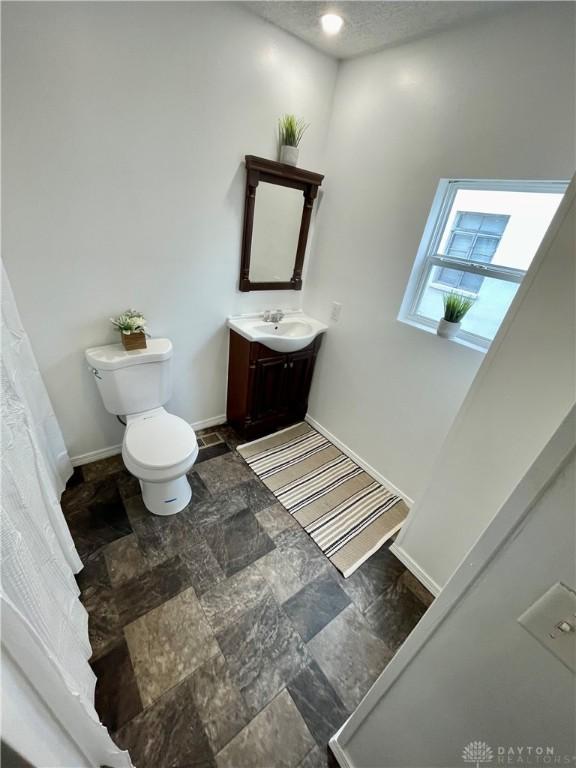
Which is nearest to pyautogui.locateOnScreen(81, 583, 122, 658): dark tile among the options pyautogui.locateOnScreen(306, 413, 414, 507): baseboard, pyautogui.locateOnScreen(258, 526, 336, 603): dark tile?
pyautogui.locateOnScreen(258, 526, 336, 603): dark tile

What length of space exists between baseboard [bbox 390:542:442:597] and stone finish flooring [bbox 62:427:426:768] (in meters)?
0.06

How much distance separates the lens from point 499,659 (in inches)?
22.3

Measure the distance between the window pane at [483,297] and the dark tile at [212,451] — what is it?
167 cm

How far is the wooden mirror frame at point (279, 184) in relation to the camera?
178 cm

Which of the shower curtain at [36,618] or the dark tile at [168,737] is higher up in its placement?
the shower curtain at [36,618]

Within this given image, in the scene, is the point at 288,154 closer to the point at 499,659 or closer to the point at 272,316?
the point at 272,316

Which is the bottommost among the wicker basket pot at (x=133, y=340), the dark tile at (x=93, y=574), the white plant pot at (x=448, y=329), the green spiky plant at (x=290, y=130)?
the dark tile at (x=93, y=574)

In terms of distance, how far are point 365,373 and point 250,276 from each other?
104 cm

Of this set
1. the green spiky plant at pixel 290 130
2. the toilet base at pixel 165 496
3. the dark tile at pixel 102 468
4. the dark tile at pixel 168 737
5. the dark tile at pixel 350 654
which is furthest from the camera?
the dark tile at pixel 102 468

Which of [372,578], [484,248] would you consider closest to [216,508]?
[372,578]

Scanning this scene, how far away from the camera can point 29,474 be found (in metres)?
0.98

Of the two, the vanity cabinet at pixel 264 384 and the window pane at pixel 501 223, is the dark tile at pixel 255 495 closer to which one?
the vanity cabinet at pixel 264 384

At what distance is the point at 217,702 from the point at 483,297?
2.09m

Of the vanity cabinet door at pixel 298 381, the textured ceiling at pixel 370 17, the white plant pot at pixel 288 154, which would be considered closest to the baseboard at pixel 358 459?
the vanity cabinet door at pixel 298 381
